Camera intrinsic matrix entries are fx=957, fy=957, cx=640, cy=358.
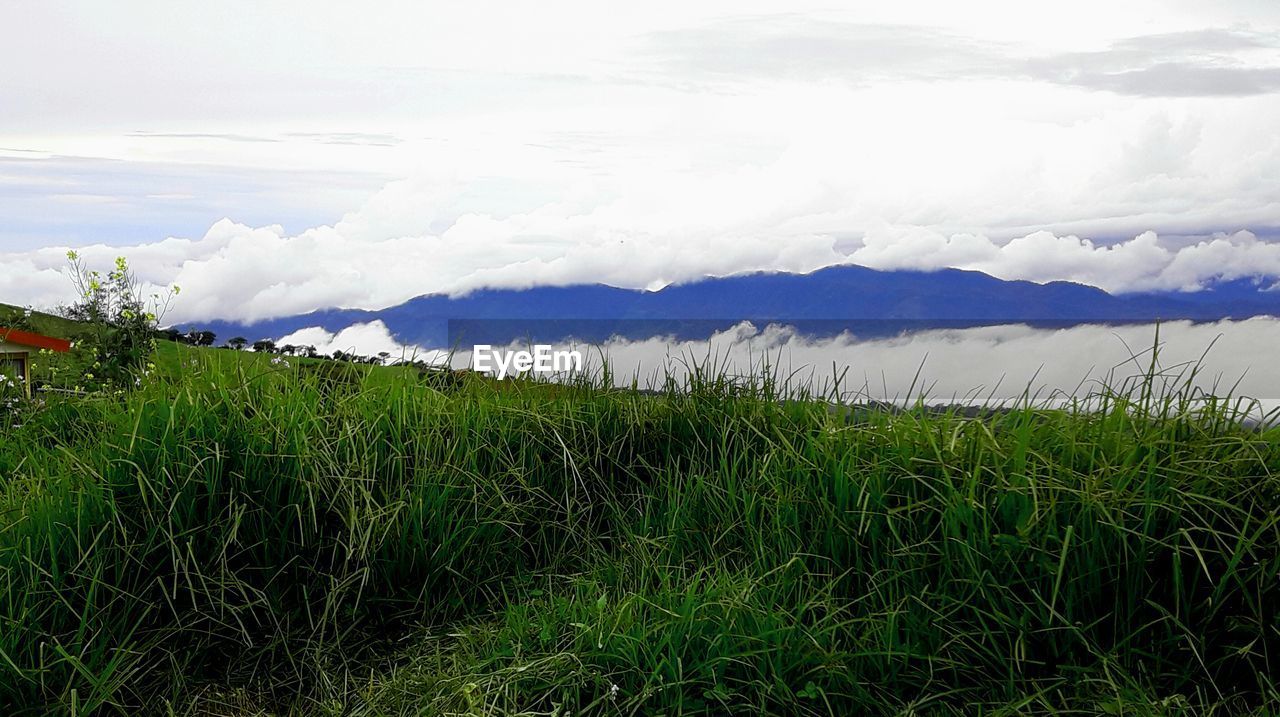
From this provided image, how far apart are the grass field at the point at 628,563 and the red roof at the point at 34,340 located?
3994 mm

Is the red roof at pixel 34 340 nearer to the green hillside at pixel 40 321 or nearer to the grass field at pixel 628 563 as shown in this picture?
the green hillside at pixel 40 321

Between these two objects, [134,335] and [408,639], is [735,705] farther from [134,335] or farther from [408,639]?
[134,335]

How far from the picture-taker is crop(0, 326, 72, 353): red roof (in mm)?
7789

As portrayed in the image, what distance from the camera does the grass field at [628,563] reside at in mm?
3018

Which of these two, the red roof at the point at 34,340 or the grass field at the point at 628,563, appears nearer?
the grass field at the point at 628,563

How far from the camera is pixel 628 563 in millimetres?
3875

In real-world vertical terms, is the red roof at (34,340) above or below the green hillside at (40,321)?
below

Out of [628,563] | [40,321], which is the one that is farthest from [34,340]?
[628,563]

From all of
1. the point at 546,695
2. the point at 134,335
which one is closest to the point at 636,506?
the point at 546,695

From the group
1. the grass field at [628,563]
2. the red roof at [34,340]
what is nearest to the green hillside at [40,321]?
the red roof at [34,340]

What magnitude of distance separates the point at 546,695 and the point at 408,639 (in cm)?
109

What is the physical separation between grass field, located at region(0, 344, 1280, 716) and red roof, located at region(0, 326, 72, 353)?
399 centimetres

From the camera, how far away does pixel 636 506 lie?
4.41 metres

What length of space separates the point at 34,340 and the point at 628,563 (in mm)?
6421
